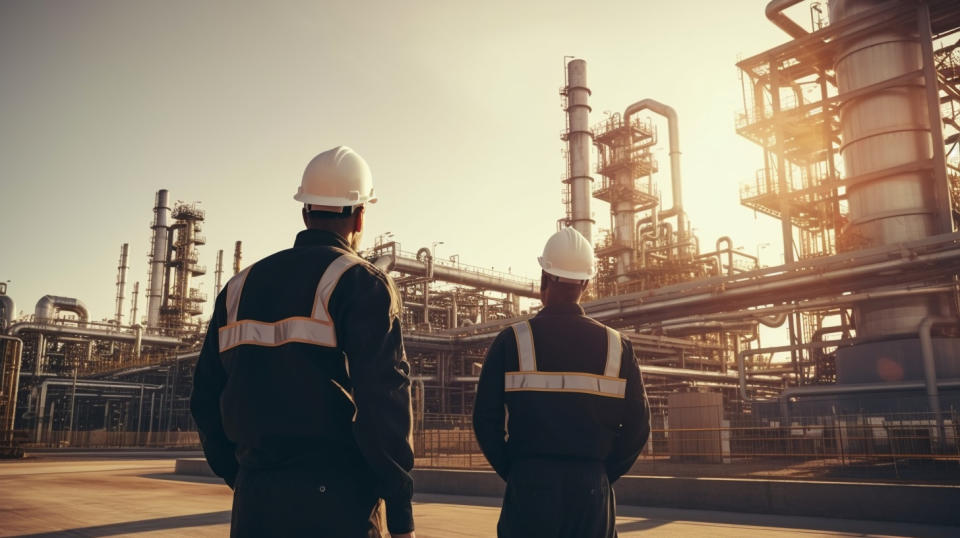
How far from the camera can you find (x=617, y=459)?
3.33 meters

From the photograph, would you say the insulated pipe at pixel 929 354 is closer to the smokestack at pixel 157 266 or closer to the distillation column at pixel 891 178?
the distillation column at pixel 891 178

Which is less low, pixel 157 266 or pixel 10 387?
pixel 157 266

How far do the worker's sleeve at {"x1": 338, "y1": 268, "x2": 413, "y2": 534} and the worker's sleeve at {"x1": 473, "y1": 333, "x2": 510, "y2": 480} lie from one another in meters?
0.92

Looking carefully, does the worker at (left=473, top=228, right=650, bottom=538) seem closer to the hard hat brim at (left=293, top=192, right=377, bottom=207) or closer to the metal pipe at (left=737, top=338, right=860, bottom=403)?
the hard hat brim at (left=293, top=192, right=377, bottom=207)

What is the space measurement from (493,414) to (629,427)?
0.63 meters

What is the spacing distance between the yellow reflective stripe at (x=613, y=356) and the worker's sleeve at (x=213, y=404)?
5.34ft

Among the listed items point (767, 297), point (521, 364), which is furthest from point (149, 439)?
point (521, 364)

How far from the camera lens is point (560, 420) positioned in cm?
318

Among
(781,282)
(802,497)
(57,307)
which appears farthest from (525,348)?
(57,307)

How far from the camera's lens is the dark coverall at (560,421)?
10.2ft

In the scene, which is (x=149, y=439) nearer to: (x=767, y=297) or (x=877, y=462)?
(x=767, y=297)

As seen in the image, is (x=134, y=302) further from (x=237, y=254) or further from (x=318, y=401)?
(x=318, y=401)

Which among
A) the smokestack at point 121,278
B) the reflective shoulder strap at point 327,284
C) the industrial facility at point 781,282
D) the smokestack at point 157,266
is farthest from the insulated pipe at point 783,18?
the smokestack at point 121,278

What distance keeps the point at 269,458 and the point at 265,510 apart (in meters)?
0.16
